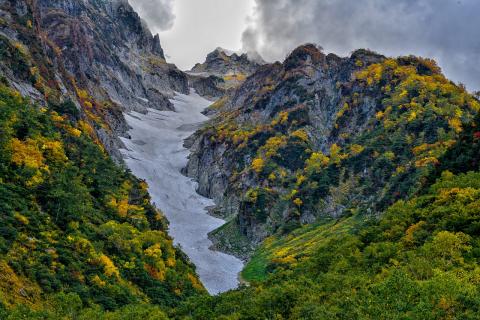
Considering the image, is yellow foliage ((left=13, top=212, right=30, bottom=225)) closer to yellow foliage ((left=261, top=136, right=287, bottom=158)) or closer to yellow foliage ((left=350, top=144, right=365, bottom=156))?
yellow foliage ((left=350, top=144, right=365, bottom=156))

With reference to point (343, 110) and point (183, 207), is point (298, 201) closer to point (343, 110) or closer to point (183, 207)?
point (183, 207)

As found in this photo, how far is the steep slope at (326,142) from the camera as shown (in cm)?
10256

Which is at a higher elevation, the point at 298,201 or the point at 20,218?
the point at 298,201

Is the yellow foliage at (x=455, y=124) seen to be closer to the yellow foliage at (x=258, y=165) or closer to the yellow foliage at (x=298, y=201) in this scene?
the yellow foliage at (x=298, y=201)

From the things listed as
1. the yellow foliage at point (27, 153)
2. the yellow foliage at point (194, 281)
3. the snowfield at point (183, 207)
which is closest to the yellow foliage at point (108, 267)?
the yellow foliage at point (27, 153)

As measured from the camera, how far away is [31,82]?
81625mm

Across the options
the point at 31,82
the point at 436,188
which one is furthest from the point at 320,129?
the point at 436,188

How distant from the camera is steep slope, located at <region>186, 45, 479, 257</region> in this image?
4038 inches

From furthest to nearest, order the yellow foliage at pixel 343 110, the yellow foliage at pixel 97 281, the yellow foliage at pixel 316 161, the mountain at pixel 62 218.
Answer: the yellow foliage at pixel 343 110
the yellow foliage at pixel 316 161
the yellow foliage at pixel 97 281
the mountain at pixel 62 218

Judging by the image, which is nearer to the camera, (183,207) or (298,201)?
(298,201)

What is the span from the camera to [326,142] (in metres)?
139

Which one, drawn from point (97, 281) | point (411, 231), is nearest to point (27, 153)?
point (97, 281)

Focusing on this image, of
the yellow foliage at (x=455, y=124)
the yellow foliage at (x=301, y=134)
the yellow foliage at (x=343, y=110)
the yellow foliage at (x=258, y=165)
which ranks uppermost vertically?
the yellow foliage at (x=343, y=110)

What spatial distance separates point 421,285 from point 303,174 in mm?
98797
